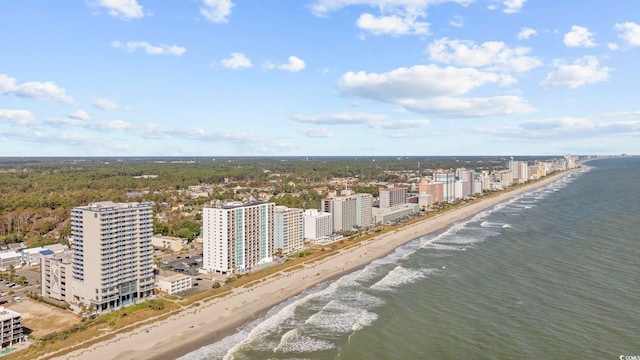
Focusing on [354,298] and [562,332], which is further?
[354,298]

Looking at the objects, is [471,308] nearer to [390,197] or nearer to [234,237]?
[234,237]

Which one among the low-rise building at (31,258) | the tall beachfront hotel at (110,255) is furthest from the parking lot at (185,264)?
the low-rise building at (31,258)

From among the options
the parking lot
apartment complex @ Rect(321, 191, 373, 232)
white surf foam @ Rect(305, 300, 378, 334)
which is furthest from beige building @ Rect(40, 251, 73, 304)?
apartment complex @ Rect(321, 191, 373, 232)

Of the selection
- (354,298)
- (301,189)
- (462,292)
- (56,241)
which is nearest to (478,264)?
(462,292)

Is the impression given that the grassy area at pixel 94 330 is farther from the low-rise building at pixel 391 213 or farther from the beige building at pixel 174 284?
the low-rise building at pixel 391 213

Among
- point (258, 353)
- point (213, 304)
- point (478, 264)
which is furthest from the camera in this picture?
point (478, 264)

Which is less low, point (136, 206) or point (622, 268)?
point (136, 206)

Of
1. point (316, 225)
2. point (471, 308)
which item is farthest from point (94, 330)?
point (316, 225)

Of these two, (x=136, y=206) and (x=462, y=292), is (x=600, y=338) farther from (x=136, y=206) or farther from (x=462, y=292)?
(x=136, y=206)
